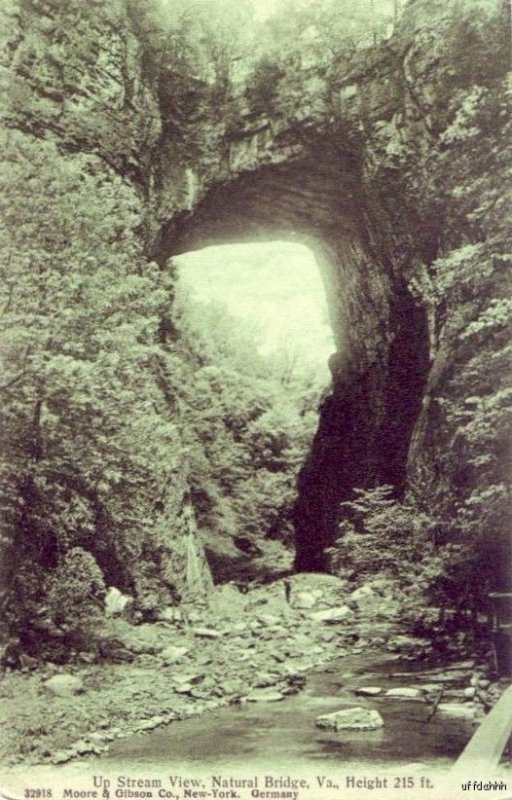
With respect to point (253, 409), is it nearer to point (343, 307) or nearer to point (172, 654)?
point (343, 307)

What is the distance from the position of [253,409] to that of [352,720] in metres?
9.35

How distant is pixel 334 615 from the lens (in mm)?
9742

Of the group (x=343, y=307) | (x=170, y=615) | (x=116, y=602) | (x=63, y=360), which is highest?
(x=343, y=307)

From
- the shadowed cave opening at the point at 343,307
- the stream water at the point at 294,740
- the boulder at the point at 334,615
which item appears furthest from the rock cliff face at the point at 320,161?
the stream water at the point at 294,740

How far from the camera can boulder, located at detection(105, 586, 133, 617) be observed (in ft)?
28.6

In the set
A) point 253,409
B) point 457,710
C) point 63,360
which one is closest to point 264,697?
point 457,710

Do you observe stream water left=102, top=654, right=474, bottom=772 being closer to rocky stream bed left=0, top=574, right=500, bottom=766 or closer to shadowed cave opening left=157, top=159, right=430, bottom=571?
rocky stream bed left=0, top=574, right=500, bottom=766

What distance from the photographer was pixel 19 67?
945cm

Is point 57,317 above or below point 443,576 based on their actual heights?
above

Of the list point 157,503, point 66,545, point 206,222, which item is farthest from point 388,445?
point 66,545

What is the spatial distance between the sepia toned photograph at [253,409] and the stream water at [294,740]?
0.11ft

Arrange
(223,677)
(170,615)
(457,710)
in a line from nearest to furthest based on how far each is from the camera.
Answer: (457,710), (223,677), (170,615)

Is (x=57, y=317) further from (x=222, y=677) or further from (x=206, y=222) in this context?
(x=206, y=222)

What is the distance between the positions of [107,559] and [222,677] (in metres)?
2.73
